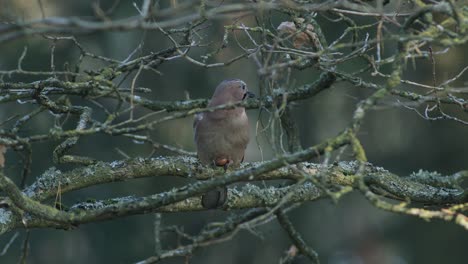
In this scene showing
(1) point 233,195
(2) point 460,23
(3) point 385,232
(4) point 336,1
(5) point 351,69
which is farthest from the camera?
(3) point 385,232

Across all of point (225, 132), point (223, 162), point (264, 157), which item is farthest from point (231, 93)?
point (264, 157)

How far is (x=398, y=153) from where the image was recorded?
56.1 feet

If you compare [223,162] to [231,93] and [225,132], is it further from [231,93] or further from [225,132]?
[231,93]

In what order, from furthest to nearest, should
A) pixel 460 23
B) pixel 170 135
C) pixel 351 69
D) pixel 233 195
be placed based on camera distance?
pixel 170 135 → pixel 351 69 → pixel 233 195 → pixel 460 23

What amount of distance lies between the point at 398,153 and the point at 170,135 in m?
4.12

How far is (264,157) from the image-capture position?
15312mm

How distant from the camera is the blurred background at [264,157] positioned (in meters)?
15.5

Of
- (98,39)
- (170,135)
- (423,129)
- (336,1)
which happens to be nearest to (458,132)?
(423,129)

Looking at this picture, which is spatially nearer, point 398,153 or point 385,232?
point 398,153

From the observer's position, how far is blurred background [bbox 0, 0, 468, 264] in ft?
50.7

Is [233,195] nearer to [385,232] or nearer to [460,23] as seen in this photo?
[460,23]

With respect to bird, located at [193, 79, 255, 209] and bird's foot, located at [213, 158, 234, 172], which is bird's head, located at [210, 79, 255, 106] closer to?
bird, located at [193, 79, 255, 209]

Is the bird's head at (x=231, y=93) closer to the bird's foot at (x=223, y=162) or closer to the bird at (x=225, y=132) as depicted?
the bird at (x=225, y=132)

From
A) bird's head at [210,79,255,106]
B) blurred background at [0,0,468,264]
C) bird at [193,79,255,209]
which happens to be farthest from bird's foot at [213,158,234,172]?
blurred background at [0,0,468,264]
